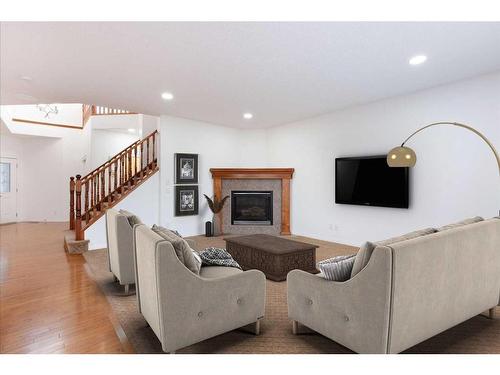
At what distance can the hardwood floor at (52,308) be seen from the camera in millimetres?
2324

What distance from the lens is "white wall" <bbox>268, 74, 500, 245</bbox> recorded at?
13.1 ft

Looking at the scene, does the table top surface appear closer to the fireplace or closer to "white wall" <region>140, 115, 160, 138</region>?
the fireplace

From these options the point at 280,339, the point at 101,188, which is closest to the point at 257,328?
the point at 280,339

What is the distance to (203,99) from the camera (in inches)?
207

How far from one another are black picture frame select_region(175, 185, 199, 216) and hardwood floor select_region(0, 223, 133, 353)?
7.37 feet

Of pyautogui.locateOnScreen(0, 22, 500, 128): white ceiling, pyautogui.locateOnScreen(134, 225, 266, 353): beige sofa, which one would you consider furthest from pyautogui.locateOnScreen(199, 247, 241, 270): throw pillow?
pyautogui.locateOnScreen(0, 22, 500, 128): white ceiling

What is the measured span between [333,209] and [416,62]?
3176mm

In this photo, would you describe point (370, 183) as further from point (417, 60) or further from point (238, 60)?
point (238, 60)

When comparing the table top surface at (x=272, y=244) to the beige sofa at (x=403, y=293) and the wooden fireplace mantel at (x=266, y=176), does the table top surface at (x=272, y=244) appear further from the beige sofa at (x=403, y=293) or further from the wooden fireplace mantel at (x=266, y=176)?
the wooden fireplace mantel at (x=266, y=176)

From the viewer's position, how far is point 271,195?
23.4 ft

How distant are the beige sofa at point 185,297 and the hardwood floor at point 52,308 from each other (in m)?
0.47

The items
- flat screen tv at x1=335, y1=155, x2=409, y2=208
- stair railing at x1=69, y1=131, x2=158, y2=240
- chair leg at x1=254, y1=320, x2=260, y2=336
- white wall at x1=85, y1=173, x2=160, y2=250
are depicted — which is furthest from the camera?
white wall at x1=85, y1=173, x2=160, y2=250

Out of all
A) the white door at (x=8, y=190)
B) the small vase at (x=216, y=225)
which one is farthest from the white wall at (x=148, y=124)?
the white door at (x=8, y=190)
